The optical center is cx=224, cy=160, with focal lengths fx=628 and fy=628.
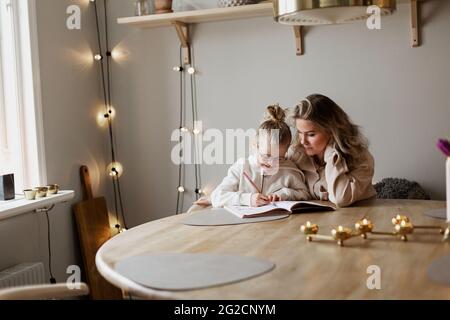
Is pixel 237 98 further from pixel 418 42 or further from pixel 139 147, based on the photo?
pixel 418 42

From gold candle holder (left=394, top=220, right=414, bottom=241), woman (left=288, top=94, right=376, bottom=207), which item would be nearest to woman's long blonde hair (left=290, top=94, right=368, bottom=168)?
woman (left=288, top=94, right=376, bottom=207)

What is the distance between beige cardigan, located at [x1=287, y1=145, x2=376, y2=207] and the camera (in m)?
2.45

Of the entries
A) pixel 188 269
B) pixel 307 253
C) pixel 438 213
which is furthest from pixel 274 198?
pixel 188 269

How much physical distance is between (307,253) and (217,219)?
1.79 feet

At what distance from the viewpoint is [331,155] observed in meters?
2.53

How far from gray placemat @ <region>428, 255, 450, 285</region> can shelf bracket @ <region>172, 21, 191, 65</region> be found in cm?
205

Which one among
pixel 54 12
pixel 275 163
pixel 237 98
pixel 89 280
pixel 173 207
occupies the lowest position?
pixel 89 280

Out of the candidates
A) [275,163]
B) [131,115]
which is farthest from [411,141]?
[131,115]

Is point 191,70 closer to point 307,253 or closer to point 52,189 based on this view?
point 52,189

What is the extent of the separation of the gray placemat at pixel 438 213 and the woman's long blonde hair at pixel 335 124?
0.41 meters

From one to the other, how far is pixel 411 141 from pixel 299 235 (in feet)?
4.24

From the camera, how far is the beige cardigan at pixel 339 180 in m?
2.45

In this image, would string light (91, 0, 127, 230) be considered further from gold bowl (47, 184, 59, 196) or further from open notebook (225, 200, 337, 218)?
open notebook (225, 200, 337, 218)

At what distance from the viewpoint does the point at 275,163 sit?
263 centimetres
